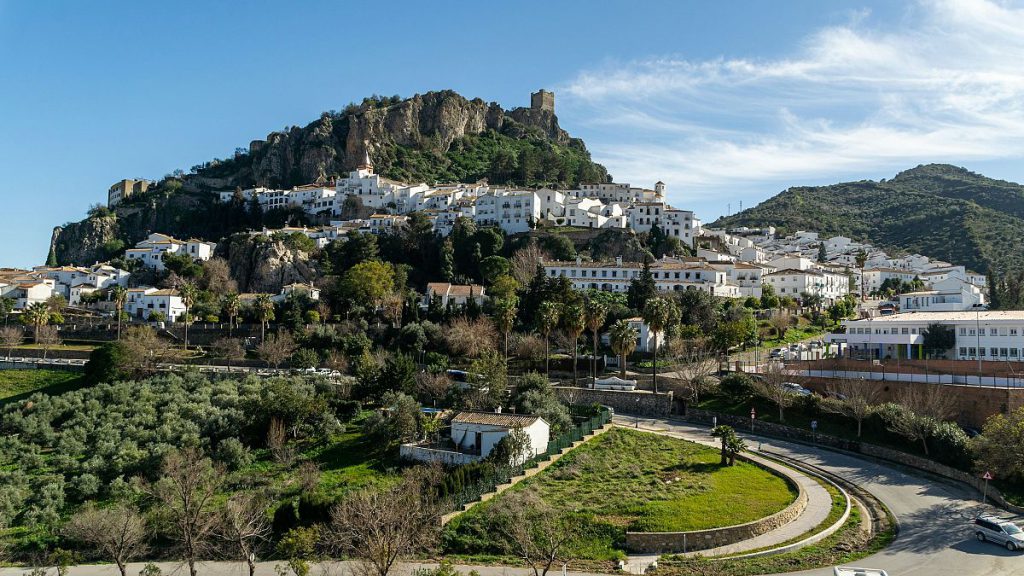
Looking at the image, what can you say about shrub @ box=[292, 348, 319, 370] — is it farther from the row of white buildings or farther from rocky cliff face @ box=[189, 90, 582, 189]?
rocky cliff face @ box=[189, 90, 582, 189]

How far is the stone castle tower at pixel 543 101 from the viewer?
173 m

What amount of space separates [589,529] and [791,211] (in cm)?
16352

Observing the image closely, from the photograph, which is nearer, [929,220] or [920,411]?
[920,411]

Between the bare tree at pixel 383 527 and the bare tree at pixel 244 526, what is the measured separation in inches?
114

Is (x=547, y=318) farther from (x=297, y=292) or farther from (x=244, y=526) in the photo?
(x=297, y=292)

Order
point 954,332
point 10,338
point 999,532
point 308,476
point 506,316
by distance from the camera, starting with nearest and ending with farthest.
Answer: point 999,532
point 308,476
point 954,332
point 506,316
point 10,338

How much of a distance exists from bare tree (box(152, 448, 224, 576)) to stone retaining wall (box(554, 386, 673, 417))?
22566mm

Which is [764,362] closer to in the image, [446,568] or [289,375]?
[289,375]

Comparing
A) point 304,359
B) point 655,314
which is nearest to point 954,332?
point 655,314

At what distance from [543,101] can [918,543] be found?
Answer: 157m

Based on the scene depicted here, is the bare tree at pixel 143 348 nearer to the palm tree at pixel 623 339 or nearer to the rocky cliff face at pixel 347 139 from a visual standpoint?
the palm tree at pixel 623 339

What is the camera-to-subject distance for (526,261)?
80.7m

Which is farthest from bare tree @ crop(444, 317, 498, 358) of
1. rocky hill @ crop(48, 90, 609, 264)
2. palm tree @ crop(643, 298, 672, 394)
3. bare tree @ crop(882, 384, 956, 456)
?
rocky hill @ crop(48, 90, 609, 264)

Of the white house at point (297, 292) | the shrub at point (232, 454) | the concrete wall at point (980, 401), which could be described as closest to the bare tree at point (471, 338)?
the white house at point (297, 292)
